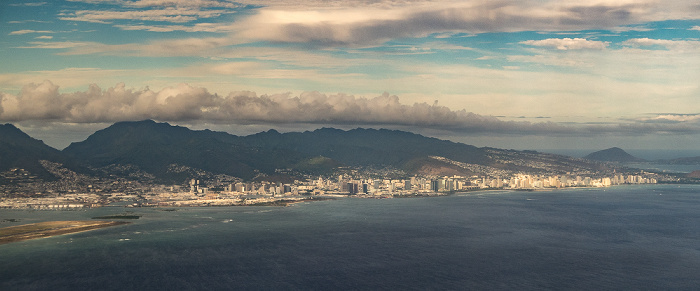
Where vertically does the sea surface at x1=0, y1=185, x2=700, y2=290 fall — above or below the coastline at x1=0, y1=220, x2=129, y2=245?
below

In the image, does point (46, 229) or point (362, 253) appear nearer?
point (362, 253)

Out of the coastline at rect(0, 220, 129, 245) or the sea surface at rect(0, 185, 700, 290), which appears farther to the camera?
the coastline at rect(0, 220, 129, 245)

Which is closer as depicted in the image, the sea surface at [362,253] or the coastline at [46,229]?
the sea surface at [362,253]

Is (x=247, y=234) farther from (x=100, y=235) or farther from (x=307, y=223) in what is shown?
(x=100, y=235)

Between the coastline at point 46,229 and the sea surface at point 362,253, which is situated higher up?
the coastline at point 46,229

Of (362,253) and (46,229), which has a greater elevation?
(46,229)
